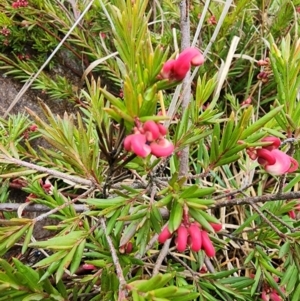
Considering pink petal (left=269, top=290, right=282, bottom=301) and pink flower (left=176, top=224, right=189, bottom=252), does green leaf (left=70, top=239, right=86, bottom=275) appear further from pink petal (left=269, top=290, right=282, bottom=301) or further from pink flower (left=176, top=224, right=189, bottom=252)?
pink petal (left=269, top=290, right=282, bottom=301)

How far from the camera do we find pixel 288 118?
26.9 inches

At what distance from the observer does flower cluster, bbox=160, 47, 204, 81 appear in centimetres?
51

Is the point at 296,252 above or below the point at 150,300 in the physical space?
below

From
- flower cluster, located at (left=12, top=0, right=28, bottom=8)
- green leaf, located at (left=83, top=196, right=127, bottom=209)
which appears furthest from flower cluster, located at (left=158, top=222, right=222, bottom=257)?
flower cluster, located at (left=12, top=0, right=28, bottom=8)

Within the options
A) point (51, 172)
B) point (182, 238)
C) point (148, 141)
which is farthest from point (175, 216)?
point (51, 172)

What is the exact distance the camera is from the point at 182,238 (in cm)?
58

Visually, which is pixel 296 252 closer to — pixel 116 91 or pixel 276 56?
pixel 276 56

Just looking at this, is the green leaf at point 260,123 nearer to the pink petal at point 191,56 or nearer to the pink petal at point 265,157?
the pink petal at point 265,157

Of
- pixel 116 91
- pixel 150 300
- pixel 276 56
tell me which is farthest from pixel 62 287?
pixel 116 91

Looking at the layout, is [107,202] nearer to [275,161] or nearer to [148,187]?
[148,187]

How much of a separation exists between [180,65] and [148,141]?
0.10 m

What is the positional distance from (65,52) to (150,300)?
1.31 metres

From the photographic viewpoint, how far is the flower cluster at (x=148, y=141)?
48 centimetres

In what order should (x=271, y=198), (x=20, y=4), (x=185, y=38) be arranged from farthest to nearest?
(x=20, y=4) → (x=185, y=38) → (x=271, y=198)
